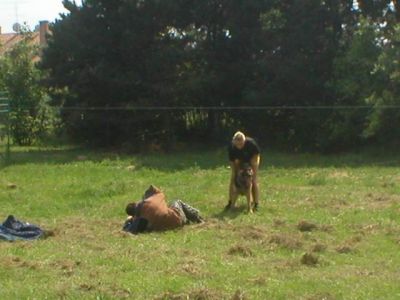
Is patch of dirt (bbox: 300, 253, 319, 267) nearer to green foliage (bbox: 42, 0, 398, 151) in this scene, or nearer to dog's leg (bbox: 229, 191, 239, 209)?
dog's leg (bbox: 229, 191, 239, 209)

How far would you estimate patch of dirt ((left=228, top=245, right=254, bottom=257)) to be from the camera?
461 inches

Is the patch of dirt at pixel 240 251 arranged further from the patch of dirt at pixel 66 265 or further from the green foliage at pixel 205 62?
the green foliage at pixel 205 62

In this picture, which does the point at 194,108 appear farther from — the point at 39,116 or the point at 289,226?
the point at 289,226

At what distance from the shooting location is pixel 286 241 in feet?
40.3

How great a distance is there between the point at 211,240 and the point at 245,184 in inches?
124

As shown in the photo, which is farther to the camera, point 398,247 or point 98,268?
point 398,247

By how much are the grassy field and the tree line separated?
7477 mm

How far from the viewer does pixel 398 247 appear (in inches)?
475

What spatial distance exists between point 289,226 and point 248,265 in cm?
320

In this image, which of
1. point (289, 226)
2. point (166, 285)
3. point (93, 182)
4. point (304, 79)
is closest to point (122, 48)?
point (304, 79)

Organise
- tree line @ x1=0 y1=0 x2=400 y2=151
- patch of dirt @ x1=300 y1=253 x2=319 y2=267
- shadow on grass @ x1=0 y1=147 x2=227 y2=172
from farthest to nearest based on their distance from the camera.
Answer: tree line @ x1=0 y1=0 x2=400 y2=151
shadow on grass @ x1=0 y1=147 x2=227 y2=172
patch of dirt @ x1=300 y1=253 x2=319 y2=267

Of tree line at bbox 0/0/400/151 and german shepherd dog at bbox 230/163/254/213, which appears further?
tree line at bbox 0/0/400/151

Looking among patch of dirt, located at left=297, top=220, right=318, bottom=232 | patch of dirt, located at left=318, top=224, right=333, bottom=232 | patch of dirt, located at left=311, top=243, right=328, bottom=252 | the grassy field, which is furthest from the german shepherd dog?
patch of dirt, located at left=311, top=243, right=328, bottom=252

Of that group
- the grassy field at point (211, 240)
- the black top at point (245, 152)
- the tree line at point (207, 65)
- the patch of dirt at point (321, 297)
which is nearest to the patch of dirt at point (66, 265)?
the grassy field at point (211, 240)
